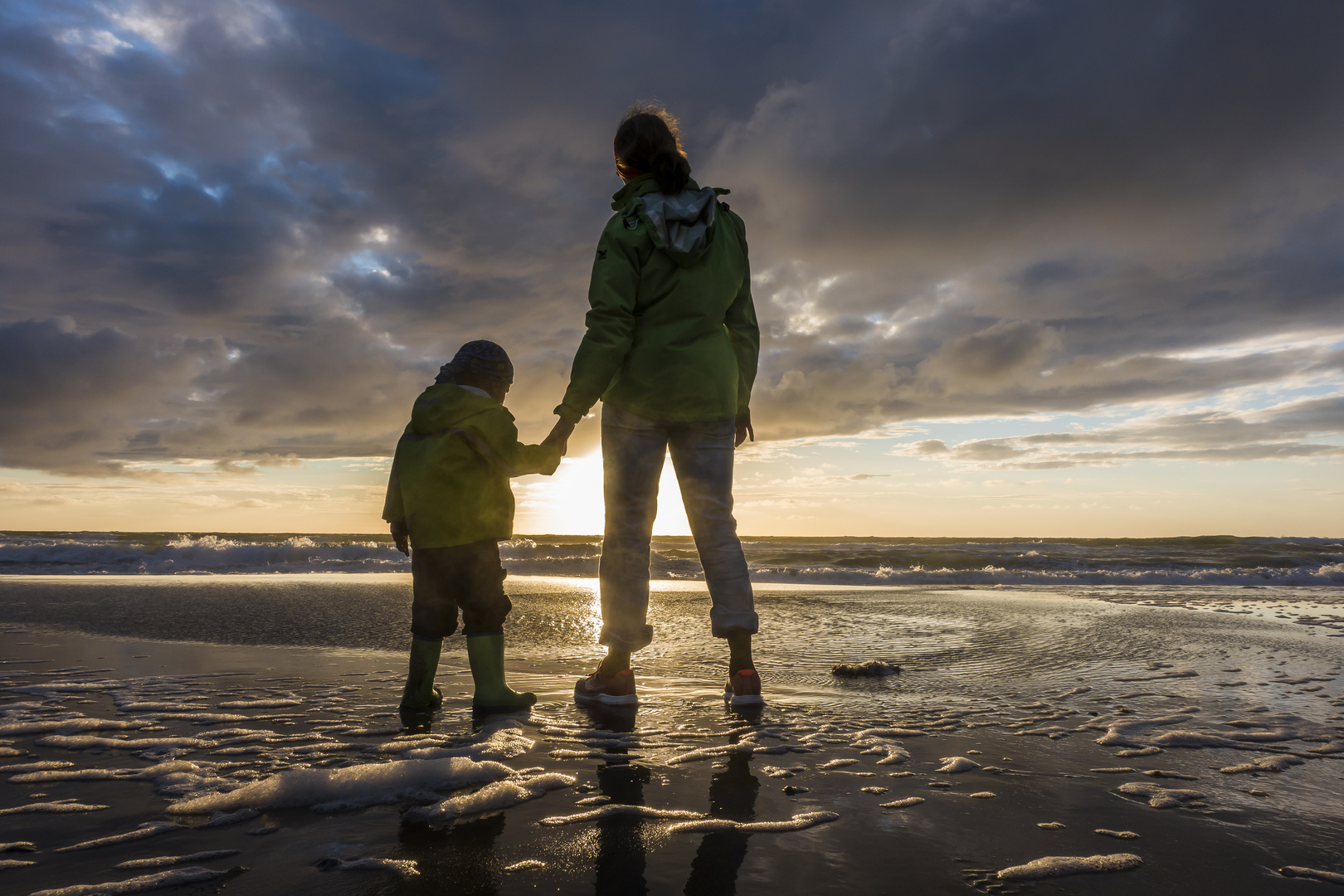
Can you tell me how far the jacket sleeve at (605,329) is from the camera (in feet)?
8.96

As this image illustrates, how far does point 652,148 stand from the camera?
291 cm

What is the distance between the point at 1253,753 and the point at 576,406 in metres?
2.35

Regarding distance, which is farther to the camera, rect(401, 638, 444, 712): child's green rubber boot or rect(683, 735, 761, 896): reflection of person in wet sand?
rect(401, 638, 444, 712): child's green rubber boot

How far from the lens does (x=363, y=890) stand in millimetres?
1148

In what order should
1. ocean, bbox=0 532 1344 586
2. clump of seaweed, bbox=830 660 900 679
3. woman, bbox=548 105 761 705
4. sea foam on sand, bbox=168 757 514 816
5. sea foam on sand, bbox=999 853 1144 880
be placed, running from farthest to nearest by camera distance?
ocean, bbox=0 532 1344 586, clump of seaweed, bbox=830 660 900 679, woman, bbox=548 105 761 705, sea foam on sand, bbox=168 757 514 816, sea foam on sand, bbox=999 853 1144 880

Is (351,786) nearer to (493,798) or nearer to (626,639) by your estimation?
(493,798)

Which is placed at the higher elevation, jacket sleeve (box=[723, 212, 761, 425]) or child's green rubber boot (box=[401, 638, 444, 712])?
jacket sleeve (box=[723, 212, 761, 425])

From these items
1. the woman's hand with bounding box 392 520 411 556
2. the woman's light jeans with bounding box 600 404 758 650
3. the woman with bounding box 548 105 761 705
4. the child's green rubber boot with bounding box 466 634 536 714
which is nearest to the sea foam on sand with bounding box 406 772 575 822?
the child's green rubber boot with bounding box 466 634 536 714

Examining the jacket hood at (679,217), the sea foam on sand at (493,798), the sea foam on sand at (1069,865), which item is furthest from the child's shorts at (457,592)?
the sea foam on sand at (1069,865)

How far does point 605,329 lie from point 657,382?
292 millimetres

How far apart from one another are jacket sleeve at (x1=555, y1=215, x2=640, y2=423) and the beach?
3.82 feet

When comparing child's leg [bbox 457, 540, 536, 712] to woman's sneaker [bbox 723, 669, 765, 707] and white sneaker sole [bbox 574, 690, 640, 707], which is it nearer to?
white sneaker sole [bbox 574, 690, 640, 707]

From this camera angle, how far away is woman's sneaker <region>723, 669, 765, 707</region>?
8.58 ft

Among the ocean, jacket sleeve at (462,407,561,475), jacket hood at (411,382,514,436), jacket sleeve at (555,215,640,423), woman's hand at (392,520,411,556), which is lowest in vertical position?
the ocean
